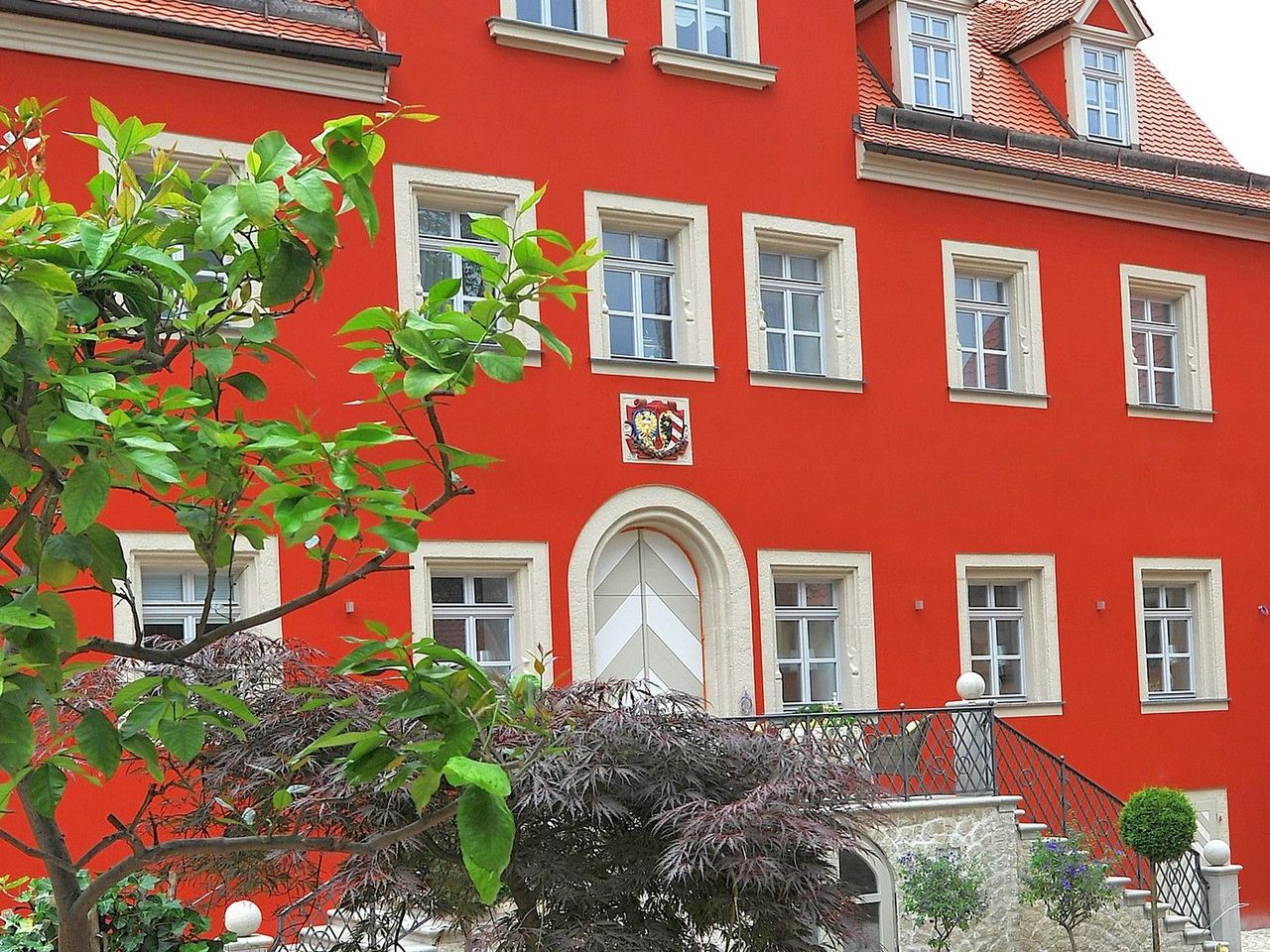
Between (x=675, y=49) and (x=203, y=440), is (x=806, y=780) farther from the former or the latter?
(x=675, y=49)

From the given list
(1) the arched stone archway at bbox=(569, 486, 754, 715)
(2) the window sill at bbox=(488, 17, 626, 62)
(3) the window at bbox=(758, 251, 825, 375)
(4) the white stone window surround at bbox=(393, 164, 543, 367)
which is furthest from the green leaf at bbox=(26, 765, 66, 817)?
(3) the window at bbox=(758, 251, 825, 375)

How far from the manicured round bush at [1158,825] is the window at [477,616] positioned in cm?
565

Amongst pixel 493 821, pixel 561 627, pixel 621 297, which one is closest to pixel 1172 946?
pixel 561 627

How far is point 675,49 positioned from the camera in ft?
51.9

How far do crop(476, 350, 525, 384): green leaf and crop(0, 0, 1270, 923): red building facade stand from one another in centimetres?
973

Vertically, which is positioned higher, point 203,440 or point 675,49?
point 675,49

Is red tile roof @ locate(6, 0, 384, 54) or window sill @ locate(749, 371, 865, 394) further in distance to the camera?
window sill @ locate(749, 371, 865, 394)

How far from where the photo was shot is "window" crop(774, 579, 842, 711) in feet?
52.7

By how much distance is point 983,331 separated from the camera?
58.7 feet

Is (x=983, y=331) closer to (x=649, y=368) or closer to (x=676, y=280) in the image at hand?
(x=676, y=280)

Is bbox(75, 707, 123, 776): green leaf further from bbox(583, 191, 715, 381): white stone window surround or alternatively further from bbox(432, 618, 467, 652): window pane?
bbox(583, 191, 715, 381): white stone window surround

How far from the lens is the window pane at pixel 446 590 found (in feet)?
47.6

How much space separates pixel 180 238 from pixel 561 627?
36.1ft

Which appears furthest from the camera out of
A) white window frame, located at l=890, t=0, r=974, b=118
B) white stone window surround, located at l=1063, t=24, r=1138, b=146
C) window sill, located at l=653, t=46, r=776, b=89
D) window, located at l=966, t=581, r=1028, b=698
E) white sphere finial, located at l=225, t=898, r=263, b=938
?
white stone window surround, located at l=1063, t=24, r=1138, b=146
